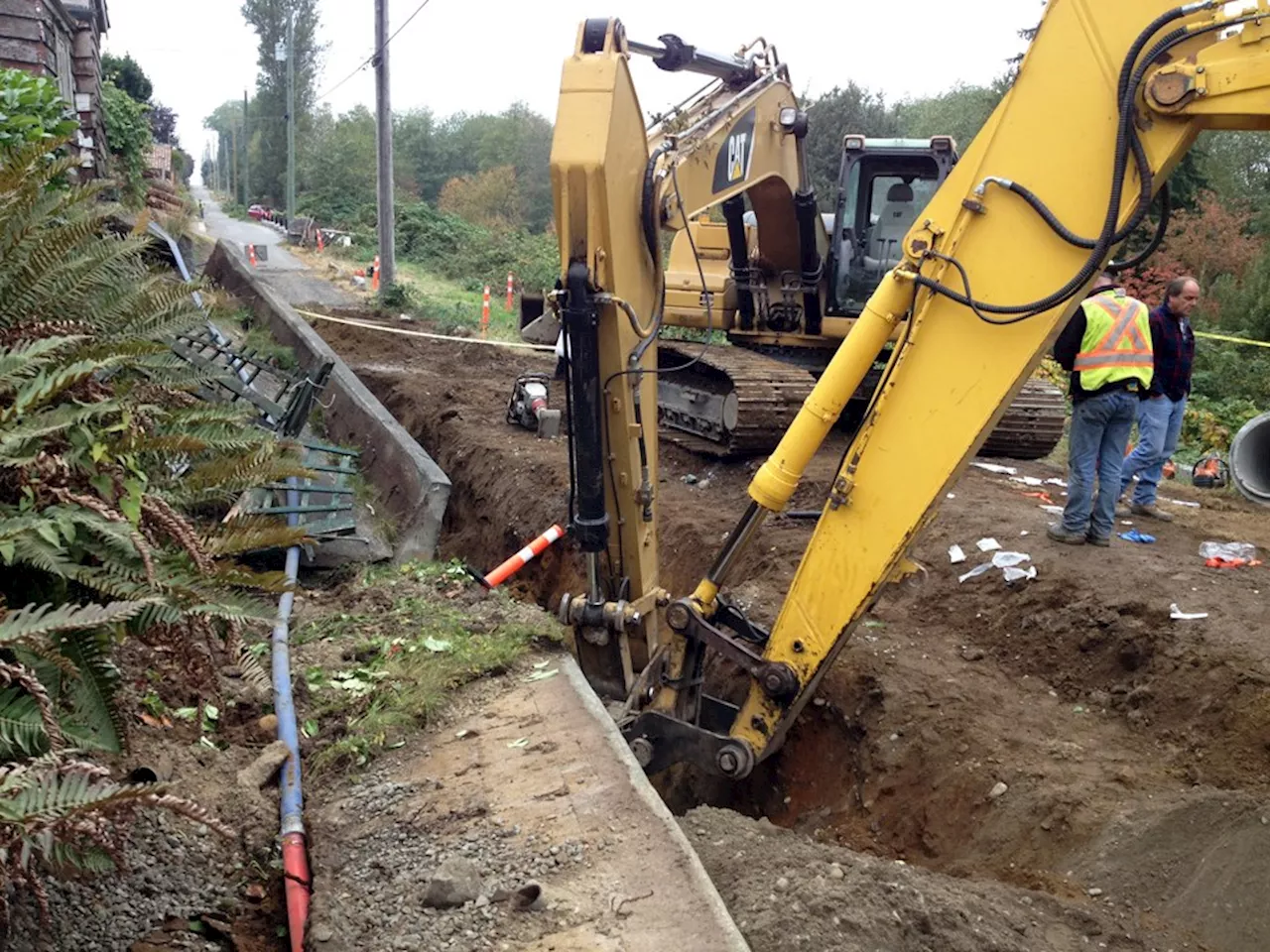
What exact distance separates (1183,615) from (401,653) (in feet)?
12.3

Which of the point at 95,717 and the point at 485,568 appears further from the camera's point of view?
the point at 485,568

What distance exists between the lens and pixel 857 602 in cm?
420

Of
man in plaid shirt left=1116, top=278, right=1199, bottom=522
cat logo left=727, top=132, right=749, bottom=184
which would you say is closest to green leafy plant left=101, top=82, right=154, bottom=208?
cat logo left=727, top=132, right=749, bottom=184

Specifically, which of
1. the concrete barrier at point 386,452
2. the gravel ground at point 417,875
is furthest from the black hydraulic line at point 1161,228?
the concrete barrier at point 386,452

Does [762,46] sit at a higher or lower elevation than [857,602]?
higher

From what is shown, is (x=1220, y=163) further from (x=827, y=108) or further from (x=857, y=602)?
(x=857, y=602)

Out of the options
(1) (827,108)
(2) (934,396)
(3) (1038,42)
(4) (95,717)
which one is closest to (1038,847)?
(2) (934,396)

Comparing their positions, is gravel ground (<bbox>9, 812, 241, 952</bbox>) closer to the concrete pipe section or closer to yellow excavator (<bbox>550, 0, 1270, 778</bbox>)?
yellow excavator (<bbox>550, 0, 1270, 778</bbox>)

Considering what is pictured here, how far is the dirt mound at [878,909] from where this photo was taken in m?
3.13

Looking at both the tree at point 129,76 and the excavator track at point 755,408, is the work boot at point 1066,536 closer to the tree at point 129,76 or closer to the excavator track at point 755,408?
the excavator track at point 755,408

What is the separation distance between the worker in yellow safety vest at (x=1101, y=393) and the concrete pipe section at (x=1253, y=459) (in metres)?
2.58

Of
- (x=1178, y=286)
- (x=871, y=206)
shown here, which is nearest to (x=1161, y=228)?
(x=1178, y=286)

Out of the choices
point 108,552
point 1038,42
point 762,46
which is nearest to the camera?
point 108,552

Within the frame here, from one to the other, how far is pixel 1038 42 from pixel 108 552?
3.13 m
